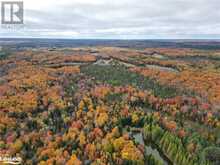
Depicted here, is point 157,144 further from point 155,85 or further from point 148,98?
point 155,85

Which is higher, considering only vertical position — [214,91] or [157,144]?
[214,91]

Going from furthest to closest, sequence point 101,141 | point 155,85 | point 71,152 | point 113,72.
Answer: point 113,72
point 155,85
point 101,141
point 71,152

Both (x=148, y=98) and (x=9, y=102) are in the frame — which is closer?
(x=9, y=102)

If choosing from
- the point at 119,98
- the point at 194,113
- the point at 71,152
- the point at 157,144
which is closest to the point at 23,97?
the point at 119,98

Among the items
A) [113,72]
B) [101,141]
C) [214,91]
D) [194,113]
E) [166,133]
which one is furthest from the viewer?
[113,72]

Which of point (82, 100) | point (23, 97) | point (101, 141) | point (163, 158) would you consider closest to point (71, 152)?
point (101, 141)

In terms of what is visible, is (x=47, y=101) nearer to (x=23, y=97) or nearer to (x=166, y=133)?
(x=23, y=97)
